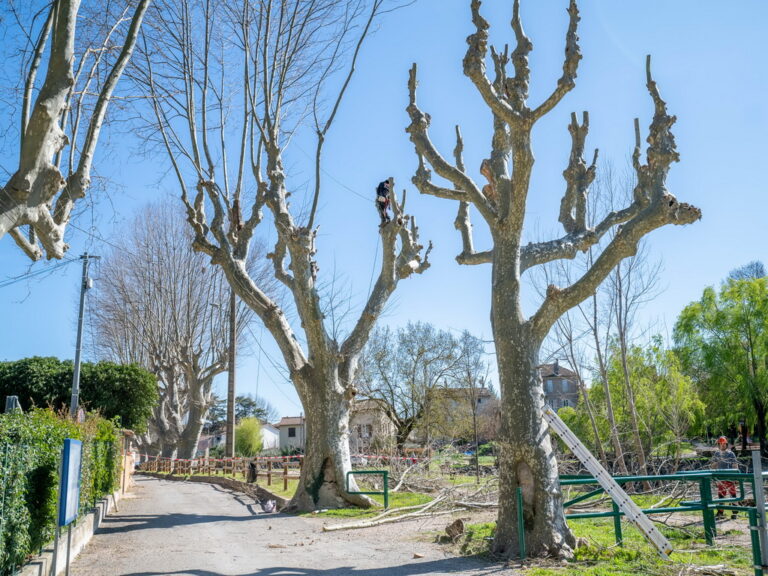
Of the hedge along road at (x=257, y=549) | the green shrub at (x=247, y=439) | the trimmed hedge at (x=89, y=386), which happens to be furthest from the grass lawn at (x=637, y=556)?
the green shrub at (x=247, y=439)

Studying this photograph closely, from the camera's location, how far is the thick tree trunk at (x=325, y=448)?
1409 centimetres

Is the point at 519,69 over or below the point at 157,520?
over

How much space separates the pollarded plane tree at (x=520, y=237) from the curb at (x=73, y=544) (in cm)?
537

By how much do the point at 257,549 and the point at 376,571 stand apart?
267cm

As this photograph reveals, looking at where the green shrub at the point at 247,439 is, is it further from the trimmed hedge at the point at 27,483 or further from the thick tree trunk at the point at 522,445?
the thick tree trunk at the point at 522,445

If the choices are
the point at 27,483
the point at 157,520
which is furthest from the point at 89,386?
the point at 27,483

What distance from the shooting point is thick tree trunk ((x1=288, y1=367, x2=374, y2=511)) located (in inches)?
555

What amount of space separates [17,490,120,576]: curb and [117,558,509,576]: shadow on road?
0.98 m

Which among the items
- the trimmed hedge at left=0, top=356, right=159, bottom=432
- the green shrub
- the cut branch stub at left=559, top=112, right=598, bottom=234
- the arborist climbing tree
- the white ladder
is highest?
the arborist climbing tree

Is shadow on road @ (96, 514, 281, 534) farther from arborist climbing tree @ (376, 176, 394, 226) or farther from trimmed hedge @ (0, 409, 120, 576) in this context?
arborist climbing tree @ (376, 176, 394, 226)

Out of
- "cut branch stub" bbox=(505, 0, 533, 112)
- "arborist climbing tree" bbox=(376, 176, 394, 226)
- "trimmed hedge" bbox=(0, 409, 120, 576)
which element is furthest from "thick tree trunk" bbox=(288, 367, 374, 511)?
"cut branch stub" bbox=(505, 0, 533, 112)

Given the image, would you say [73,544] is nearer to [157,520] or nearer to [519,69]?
[157,520]

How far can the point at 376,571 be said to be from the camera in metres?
7.68

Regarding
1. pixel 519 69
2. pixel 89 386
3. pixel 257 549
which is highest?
pixel 519 69
